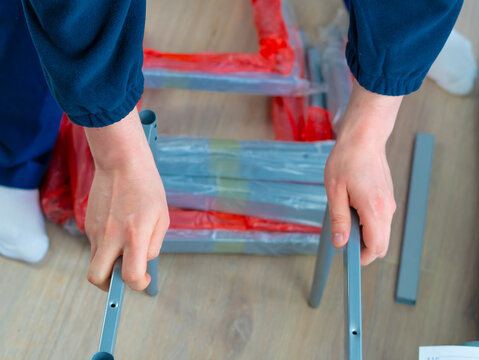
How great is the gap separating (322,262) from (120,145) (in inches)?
17.3

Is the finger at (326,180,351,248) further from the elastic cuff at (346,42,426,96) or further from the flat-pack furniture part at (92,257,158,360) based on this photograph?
the flat-pack furniture part at (92,257,158,360)

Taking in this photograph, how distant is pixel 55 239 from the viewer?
3.61 ft

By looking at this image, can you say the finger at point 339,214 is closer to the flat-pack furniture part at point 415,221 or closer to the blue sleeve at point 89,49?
the blue sleeve at point 89,49

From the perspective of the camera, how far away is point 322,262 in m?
0.90

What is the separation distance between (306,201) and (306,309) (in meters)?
0.21

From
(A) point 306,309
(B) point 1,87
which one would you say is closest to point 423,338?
(A) point 306,309

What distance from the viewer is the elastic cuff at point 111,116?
0.56 m

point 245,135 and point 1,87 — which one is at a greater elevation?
point 1,87

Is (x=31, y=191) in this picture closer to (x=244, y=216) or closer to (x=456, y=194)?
(x=244, y=216)

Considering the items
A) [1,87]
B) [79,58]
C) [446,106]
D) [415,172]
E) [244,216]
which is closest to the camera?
[79,58]

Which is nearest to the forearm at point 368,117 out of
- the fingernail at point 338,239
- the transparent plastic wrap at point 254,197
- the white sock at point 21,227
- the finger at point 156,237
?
the fingernail at point 338,239

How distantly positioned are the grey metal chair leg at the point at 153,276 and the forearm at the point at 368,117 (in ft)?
1.27

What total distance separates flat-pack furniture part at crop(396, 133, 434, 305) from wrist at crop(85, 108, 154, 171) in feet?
2.15

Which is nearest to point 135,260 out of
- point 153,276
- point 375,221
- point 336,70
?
point 375,221
